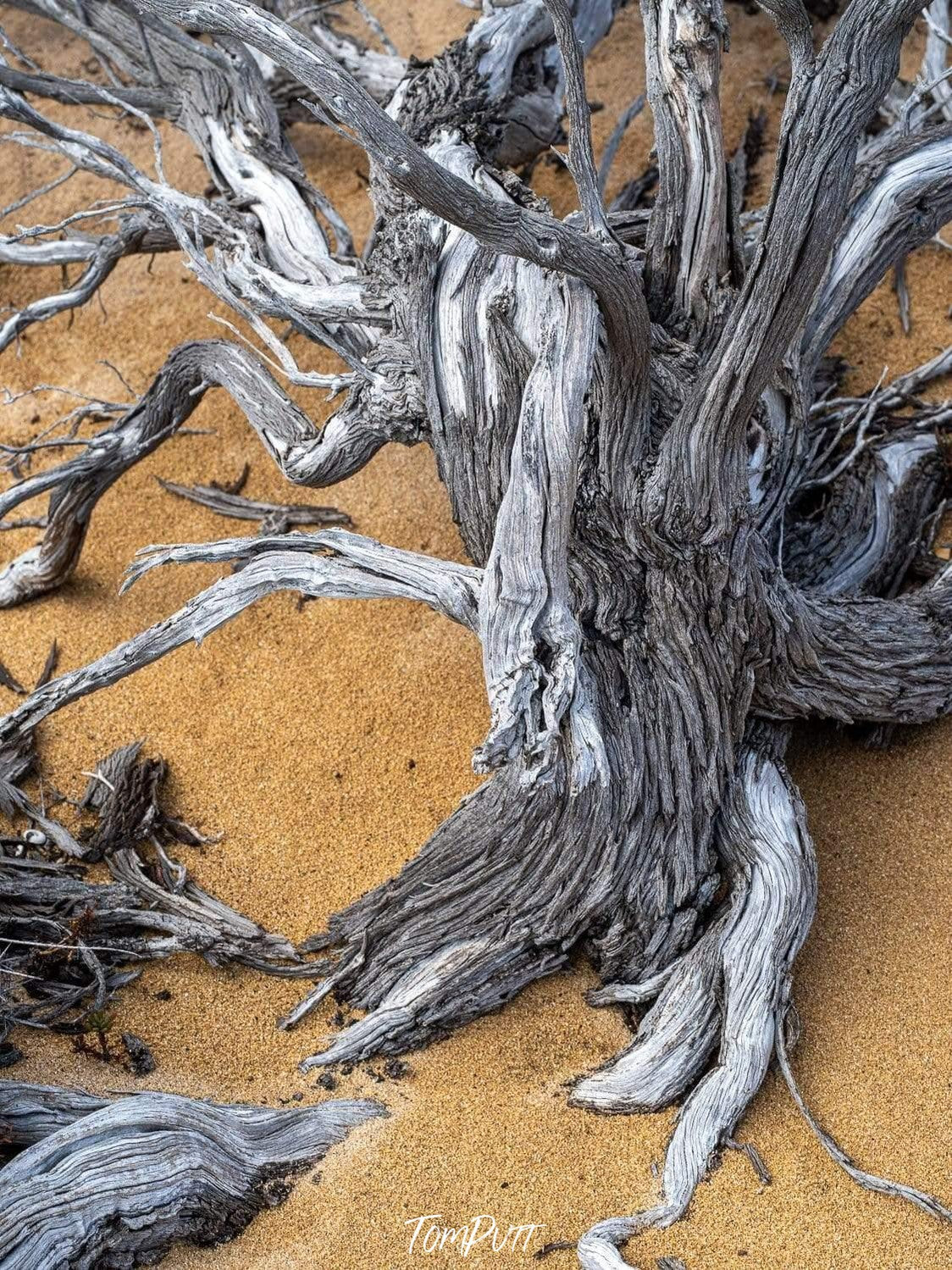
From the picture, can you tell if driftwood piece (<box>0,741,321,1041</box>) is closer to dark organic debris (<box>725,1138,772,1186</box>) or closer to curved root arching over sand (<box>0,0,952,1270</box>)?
curved root arching over sand (<box>0,0,952,1270</box>)

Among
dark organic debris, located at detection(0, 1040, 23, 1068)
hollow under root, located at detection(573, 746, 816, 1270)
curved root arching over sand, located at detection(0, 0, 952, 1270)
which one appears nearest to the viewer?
curved root arching over sand, located at detection(0, 0, 952, 1270)

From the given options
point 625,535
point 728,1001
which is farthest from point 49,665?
point 728,1001

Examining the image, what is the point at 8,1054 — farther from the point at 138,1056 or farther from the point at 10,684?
the point at 10,684

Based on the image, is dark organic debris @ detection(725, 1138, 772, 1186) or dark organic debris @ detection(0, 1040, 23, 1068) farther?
dark organic debris @ detection(0, 1040, 23, 1068)

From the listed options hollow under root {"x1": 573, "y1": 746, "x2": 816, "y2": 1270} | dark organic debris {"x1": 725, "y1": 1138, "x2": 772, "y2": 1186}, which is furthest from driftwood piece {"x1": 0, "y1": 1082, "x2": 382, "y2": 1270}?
dark organic debris {"x1": 725, "y1": 1138, "x2": 772, "y2": 1186}

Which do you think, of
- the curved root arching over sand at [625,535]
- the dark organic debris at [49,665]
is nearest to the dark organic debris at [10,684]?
the dark organic debris at [49,665]

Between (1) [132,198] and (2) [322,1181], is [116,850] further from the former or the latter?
(1) [132,198]
